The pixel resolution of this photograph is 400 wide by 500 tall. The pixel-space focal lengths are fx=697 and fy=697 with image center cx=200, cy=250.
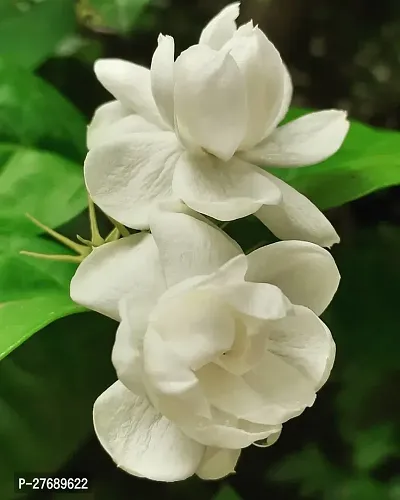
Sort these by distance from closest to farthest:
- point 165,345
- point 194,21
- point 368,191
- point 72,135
A: 1. point 165,345
2. point 368,191
3. point 72,135
4. point 194,21

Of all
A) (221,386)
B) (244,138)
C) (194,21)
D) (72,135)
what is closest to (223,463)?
(221,386)

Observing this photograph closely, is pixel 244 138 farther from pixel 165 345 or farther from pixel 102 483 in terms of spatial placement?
pixel 102 483

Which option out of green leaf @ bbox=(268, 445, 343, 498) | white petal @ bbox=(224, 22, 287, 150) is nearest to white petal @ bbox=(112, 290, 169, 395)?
white petal @ bbox=(224, 22, 287, 150)

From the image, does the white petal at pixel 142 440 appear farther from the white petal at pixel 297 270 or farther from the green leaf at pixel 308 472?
the green leaf at pixel 308 472

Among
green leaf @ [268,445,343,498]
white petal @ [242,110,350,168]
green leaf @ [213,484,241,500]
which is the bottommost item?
green leaf @ [268,445,343,498]

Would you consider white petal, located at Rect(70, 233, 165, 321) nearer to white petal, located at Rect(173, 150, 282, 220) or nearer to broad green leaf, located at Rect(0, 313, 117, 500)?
white petal, located at Rect(173, 150, 282, 220)

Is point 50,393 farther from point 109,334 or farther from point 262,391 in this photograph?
point 262,391

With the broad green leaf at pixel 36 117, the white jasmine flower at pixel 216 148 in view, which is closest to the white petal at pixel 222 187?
the white jasmine flower at pixel 216 148
